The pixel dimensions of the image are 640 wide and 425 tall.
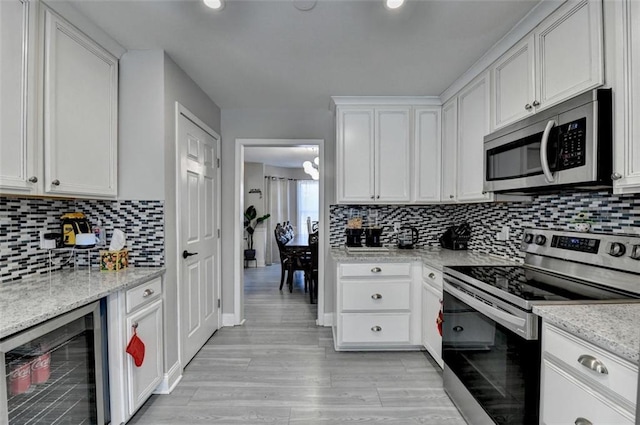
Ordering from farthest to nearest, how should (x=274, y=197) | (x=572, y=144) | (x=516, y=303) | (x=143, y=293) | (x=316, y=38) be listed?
(x=274, y=197) < (x=316, y=38) < (x=143, y=293) < (x=572, y=144) < (x=516, y=303)

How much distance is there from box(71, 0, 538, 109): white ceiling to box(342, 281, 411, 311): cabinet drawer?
174cm

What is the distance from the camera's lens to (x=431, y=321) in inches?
101

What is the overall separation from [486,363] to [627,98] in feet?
4.41

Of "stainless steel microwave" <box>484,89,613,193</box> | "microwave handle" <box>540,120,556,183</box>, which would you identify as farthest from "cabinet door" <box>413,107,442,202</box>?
"microwave handle" <box>540,120,556,183</box>

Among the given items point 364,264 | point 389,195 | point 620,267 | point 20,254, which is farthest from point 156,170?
point 620,267

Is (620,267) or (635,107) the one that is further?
(620,267)

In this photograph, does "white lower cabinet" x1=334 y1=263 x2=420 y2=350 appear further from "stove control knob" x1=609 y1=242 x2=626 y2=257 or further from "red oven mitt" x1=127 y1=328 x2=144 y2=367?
"red oven mitt" x1=127 y1=328 x2=144 y2=367

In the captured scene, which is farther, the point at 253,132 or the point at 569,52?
the point at 253,132

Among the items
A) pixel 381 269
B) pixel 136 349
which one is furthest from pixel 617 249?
A: pixel 136 349

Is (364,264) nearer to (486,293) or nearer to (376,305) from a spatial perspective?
(376,305)

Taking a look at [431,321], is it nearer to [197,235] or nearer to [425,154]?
[425,154]

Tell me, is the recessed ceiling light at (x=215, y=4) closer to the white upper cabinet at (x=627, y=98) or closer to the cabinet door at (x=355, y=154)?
the cabinet door at (x=355, y=154)

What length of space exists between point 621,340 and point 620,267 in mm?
782

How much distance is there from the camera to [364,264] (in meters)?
2.74
